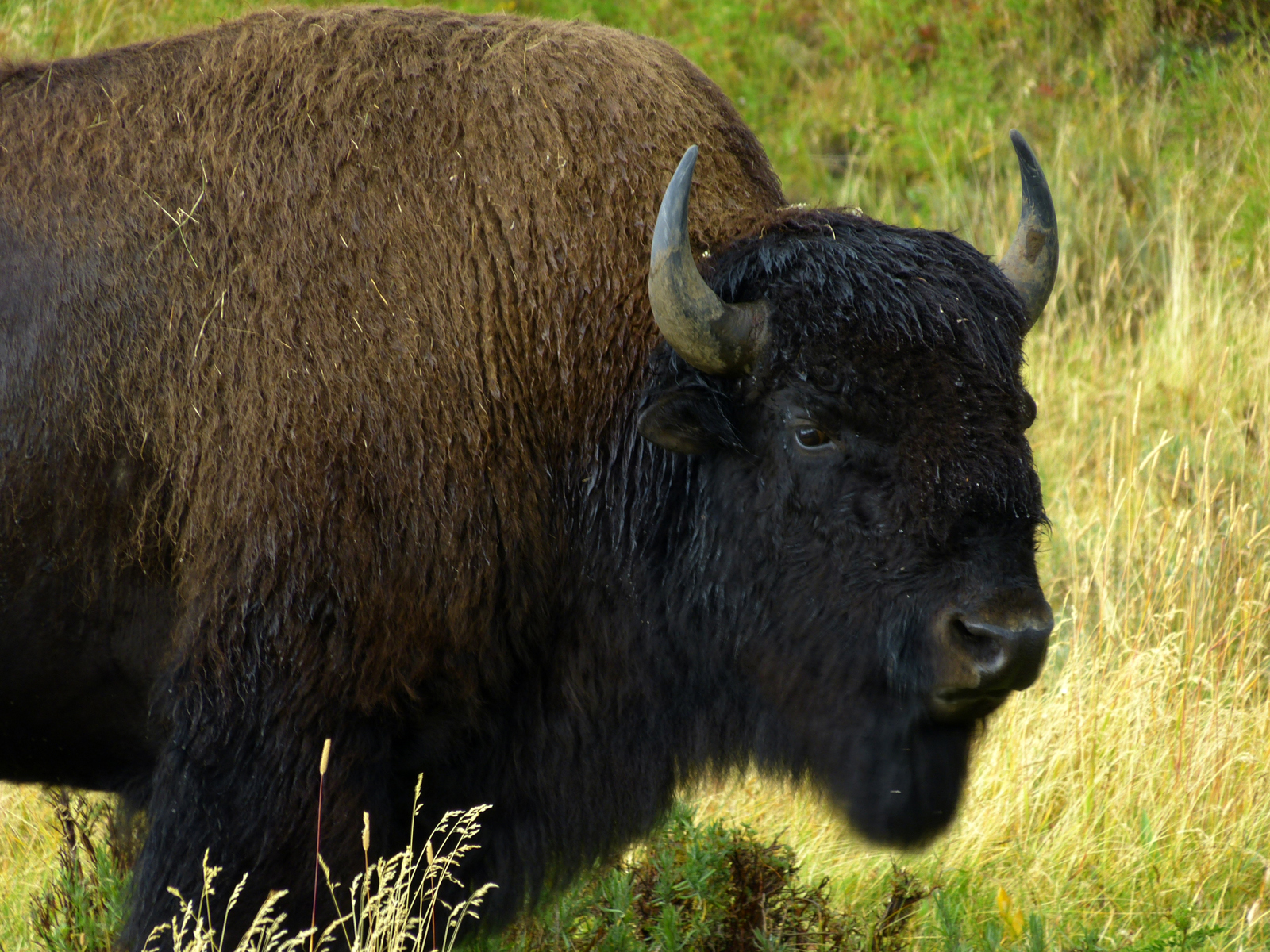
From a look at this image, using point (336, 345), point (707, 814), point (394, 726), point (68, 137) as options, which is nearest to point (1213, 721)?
point (707, 814)

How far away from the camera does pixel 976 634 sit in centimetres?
253

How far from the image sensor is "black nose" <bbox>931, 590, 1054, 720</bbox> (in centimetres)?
250

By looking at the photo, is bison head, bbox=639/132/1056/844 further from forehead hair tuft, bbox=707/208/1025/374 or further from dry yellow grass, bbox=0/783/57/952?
dry yellow grass, bbox=0/783/57/952

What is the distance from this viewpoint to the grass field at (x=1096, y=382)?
3.96m

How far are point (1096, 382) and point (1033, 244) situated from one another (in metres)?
3.84

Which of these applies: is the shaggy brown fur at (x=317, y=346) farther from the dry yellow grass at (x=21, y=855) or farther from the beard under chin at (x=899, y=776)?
the dry yellow grass at (x=21, y=855)

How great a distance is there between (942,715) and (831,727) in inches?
10.7

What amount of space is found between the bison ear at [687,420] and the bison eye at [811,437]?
0.49ft

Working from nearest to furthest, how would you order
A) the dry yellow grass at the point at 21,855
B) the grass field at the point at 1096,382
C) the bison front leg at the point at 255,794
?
1. the bison front leg at the point at 255,794
2. the dry yellow grass at the point at 21,855
3. the grass field at the point at 1096,382

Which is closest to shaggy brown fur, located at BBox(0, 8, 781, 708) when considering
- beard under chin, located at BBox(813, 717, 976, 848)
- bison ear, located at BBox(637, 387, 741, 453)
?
bison ear, located at BBox(637, 387, 741, 453)

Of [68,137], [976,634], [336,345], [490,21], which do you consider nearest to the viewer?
[976,634]

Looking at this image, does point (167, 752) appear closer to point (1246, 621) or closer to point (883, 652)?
point (883, 652)

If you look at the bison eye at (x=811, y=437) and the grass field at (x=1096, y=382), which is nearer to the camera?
the bison eye at (x=811, y=437)

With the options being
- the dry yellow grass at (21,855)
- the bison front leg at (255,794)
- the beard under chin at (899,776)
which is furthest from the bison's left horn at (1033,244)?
the dry yellow grass at (21,855)
